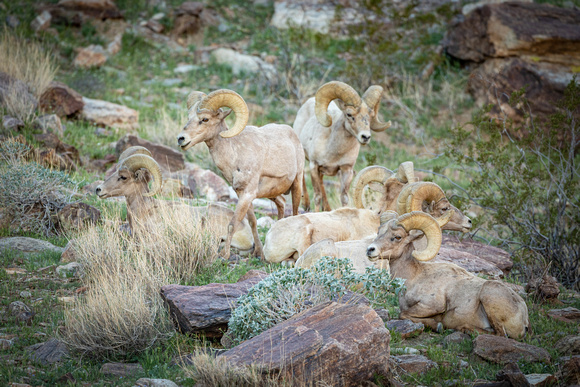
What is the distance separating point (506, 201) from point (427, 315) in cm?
452

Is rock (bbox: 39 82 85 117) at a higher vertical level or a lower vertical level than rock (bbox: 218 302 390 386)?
lower

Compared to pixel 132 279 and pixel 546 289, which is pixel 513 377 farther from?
pixel 132 279

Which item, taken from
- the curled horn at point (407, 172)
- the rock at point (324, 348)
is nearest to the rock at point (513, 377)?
the rock at point (324, 348)

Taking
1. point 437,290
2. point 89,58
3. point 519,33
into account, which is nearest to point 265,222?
point 437,290

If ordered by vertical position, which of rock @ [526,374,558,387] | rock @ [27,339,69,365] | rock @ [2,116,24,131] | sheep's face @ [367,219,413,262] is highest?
sheep's face @ [367,219,413,262]

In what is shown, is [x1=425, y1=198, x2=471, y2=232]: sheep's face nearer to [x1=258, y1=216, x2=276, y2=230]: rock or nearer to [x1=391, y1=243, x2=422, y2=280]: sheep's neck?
[x1=391, y1=243, x2=422, y2=280]: sheep's neck

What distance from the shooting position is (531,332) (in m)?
6.10

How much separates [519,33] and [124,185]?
1656cm

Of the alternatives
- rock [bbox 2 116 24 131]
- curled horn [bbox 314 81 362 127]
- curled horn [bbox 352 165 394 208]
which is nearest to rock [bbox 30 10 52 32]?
rock [bbox 2 116 24 131]

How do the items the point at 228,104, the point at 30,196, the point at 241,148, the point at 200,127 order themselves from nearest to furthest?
the point at 200,127 < the point at 228,104 < the point at 241,148 < the point at 30,196

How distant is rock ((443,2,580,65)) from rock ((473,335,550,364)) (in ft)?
55.2

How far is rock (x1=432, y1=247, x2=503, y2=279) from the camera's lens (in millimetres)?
7930

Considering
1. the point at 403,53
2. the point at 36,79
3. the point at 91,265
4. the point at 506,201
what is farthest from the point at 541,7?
the point at 91,265

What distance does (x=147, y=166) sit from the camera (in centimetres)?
839
